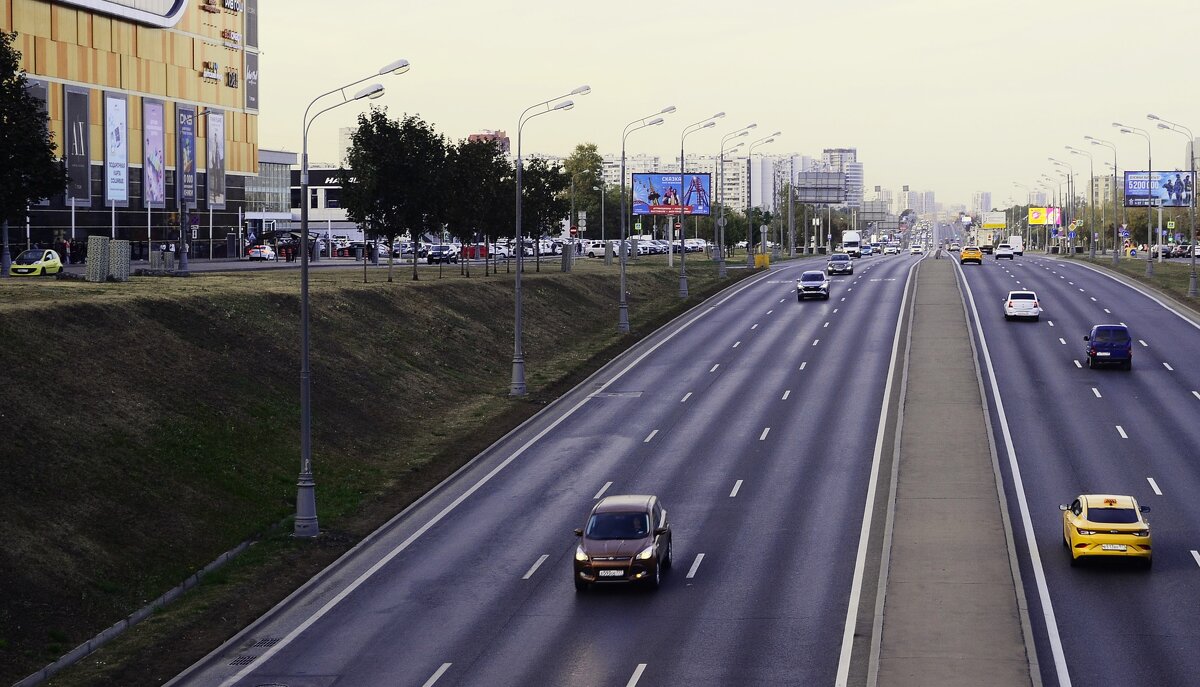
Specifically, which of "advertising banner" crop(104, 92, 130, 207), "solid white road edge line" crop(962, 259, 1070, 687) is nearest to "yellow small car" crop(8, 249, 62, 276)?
"advertising banner" crop(104, 92, 130, 207)

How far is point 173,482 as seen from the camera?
34469 mm

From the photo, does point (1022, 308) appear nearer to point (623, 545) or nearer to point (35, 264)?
point (623, 545)

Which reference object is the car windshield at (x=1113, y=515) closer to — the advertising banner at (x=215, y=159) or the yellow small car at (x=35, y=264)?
the yellow small car at (x=35, y=264)

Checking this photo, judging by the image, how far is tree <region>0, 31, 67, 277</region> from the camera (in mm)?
41375

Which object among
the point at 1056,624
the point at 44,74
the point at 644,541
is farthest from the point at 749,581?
the point at 44,74

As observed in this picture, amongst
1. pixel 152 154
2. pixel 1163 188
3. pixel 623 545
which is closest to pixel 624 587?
pixel 623 545

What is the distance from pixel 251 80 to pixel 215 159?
9.85 metres

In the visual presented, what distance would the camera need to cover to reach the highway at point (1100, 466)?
24.2 meters

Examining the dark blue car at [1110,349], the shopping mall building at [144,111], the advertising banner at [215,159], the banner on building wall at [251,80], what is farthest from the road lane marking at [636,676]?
the banner on building wall at [251,80]

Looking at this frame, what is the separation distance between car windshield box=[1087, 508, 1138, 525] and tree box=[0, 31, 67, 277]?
3281cm

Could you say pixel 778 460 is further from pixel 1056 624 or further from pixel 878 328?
pixel 878 328

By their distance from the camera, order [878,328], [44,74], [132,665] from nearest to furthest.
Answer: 1. [132,665]
2. [878,328]
3. [44,74]

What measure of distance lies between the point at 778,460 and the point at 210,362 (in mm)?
19083

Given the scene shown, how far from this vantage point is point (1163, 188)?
13838 centimetres
